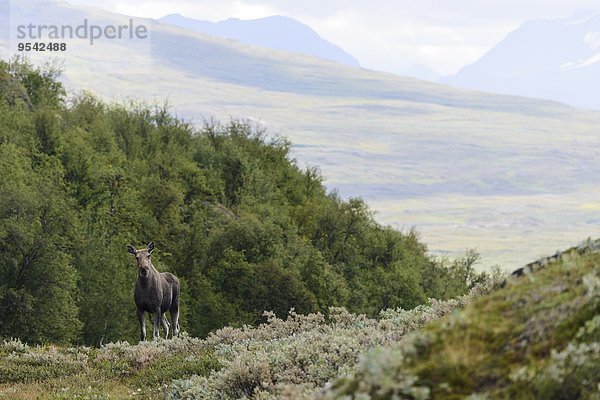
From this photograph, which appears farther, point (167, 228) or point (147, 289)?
point (167, 228)

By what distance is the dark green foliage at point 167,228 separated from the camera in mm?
59625

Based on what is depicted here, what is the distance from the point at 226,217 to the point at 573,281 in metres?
81.7

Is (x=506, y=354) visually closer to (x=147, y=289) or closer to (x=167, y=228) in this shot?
(x=147, y=289)

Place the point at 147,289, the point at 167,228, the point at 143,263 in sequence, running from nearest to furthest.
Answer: the point at 143,263, the point at 147,289, the point at 167,228

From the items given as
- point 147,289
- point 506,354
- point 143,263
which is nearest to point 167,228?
point 147,289

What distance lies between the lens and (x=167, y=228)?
85188mm

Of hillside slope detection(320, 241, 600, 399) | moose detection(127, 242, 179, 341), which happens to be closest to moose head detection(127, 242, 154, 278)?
moose detection(127, 242, 179, 341)

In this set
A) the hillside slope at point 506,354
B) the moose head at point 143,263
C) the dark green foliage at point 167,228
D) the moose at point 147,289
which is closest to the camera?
the hillside slope at point 506,354

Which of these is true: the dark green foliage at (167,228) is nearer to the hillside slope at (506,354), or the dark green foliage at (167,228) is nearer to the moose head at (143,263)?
the moose head at (143,263)

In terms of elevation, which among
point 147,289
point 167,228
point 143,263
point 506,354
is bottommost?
point 167,228

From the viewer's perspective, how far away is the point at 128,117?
117375 millimetres

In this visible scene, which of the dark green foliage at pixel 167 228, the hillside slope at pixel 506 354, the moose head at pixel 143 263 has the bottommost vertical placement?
the dark green foliage at pixel 167 228

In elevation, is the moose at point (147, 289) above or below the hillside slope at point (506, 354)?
below

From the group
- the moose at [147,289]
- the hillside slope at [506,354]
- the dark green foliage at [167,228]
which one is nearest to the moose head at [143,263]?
the moose at [147,289]
